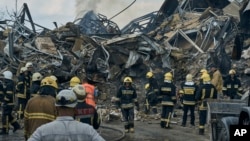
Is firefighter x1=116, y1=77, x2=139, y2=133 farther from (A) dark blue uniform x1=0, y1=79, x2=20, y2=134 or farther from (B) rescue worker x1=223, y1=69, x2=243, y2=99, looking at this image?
(B) rescue worker x1=223, y1=69, x2=243, y2=99

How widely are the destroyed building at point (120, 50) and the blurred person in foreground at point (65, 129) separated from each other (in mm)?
14414

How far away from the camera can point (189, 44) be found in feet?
88.8

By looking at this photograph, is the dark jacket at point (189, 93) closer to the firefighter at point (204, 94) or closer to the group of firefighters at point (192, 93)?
the group of firefighters at point (192, 93)

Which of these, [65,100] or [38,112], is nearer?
[65,100]

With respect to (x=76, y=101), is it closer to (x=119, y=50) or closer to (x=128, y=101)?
(x=128, y=101)

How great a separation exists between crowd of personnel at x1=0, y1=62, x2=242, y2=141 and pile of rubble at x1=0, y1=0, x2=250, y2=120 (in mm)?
3383

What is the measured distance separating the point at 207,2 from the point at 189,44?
6.79 meters

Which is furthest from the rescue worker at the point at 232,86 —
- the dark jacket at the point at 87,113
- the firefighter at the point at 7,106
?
the dark jacket at the point at 87,113

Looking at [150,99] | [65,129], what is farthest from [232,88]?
[65,129]

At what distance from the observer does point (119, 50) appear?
2289 cm

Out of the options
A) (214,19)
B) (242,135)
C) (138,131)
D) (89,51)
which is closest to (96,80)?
(89,51)

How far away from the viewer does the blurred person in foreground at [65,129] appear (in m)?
4.22

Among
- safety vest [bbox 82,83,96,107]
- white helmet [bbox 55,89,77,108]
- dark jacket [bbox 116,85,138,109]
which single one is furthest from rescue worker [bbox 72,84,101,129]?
dark jacket [bbox 116,85,138,109]

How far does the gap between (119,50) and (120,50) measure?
55 mm
